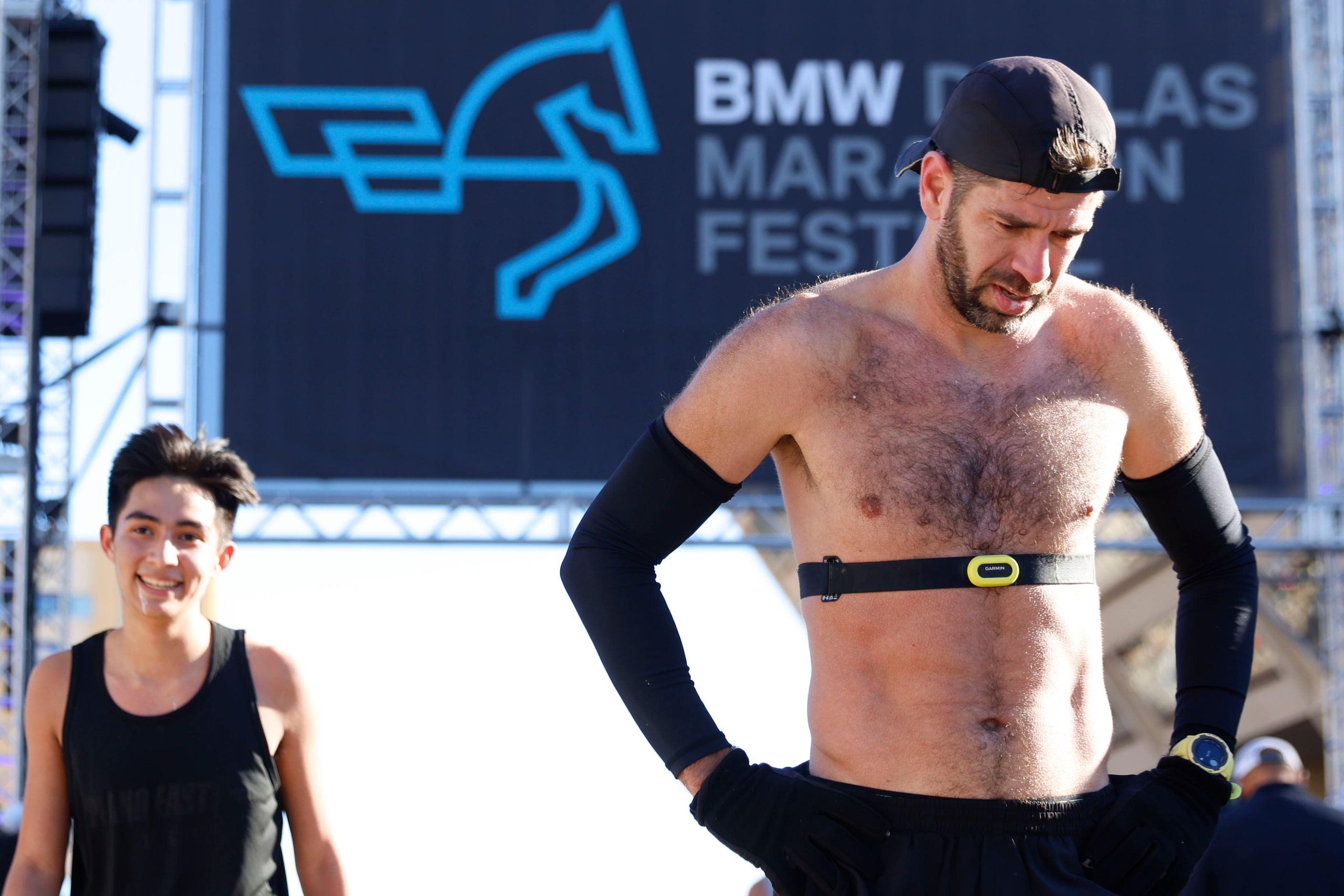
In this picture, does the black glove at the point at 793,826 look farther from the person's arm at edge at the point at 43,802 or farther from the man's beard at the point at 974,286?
the person's arm at edge at the point at 43,802

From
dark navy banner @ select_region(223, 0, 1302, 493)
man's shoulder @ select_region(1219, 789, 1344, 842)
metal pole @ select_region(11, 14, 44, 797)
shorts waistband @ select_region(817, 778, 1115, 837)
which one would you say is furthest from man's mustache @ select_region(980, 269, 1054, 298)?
metal pole @ select_region(11, 14, 44, 797)

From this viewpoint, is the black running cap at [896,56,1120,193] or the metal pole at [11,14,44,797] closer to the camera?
the black running cap at [896,56,1120,193]

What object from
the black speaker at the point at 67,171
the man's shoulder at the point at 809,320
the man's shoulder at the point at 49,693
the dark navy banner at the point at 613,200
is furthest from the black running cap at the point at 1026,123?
the black speaker at the point at 67,171

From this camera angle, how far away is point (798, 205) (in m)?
9.65

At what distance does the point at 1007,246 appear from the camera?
2100 millimetres

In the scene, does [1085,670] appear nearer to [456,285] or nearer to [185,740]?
[185,740]

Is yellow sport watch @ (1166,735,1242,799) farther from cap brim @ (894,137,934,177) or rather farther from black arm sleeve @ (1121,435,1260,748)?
cap brim @ (894,137,934,177)

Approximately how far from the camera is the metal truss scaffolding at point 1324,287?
9336mm

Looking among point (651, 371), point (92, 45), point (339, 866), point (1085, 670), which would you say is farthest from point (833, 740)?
point (92, 45)

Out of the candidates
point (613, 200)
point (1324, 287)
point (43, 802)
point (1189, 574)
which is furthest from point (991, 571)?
point (1324, 287)

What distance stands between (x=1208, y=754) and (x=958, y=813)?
449mm

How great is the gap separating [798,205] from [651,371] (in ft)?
4.80

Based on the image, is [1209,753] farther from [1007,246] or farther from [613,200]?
[613,200]

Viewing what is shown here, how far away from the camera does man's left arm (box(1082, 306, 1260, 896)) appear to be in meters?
2.17
